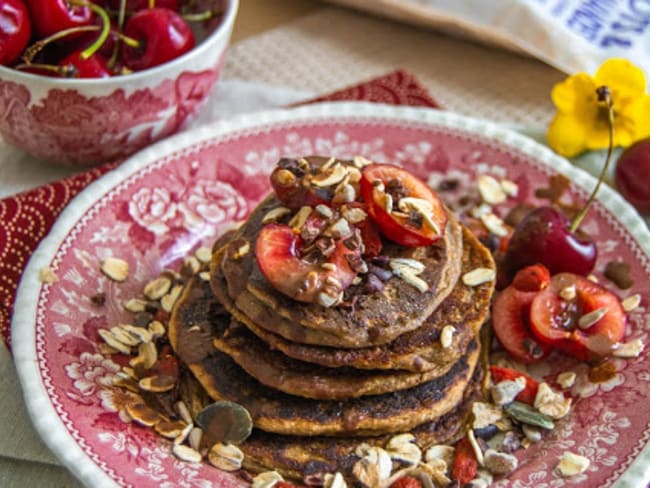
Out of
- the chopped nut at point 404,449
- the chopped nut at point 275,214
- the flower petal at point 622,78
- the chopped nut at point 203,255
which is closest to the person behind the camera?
the chopped nut at point 404,449

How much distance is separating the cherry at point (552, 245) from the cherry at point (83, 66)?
4.51 ft

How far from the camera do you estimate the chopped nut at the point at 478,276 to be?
212 cm

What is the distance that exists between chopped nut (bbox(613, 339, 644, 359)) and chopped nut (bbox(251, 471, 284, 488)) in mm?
925

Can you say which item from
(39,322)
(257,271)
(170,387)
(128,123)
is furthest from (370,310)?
(128,123)

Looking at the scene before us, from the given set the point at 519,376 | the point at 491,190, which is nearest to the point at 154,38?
the point at 491,190

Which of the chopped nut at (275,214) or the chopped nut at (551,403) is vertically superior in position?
the chopped nut at (275,214)

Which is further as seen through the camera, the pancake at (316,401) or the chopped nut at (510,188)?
the chopped nut at (510,188)

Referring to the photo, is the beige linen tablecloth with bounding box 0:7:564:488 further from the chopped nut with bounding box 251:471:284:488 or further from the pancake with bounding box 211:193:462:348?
the chopped nut with bounding box 251:471:284:488

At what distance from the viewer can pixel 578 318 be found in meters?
2.28

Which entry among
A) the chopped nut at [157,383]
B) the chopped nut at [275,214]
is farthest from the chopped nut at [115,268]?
the chopped nut at [275,214]

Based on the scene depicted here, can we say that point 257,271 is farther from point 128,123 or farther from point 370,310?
point 128,123

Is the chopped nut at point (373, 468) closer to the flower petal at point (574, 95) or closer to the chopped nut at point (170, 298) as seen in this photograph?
the chopped nut at point (170, 298)

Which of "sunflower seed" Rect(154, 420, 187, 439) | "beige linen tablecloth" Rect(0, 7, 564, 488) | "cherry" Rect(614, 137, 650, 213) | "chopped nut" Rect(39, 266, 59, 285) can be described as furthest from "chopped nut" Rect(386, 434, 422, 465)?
"beige linen tablecloth" Rect(0, 7, 564, 488)

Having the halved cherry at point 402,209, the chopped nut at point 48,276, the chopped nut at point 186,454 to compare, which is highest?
the halved cherry at point 402,209
